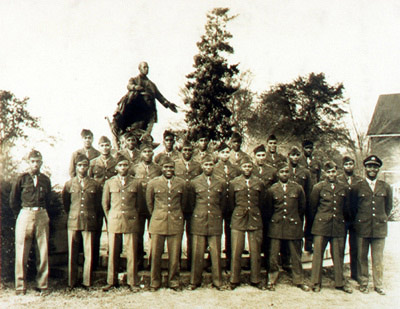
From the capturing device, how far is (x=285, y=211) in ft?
19.1

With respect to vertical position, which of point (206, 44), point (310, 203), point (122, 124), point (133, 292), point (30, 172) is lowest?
point (133, 292)

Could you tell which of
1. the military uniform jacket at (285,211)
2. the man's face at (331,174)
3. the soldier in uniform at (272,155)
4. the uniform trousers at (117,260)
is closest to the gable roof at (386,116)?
the soldier in uniform at (272,155)

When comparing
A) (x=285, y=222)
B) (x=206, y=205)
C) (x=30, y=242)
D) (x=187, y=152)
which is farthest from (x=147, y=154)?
(x=285, y=222)

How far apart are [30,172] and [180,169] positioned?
206 centimetres

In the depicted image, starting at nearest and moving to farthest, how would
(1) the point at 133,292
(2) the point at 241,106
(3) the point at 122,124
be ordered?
(1) the point at 133,292, (3) the point at 122,124, (2) the point at 241,106

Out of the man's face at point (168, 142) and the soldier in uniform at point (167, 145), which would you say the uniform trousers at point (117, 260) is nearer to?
the soldier in uniform at point (167, 145)

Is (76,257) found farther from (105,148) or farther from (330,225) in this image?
(330,225)

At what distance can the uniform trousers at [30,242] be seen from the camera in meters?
5.26

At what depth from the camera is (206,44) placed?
23203 millimetres

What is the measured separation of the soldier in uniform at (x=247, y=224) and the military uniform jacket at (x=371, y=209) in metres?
1.38

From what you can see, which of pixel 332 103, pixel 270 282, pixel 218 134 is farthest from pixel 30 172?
pixel 332 103

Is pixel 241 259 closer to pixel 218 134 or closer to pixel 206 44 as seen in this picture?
pixel 218 134

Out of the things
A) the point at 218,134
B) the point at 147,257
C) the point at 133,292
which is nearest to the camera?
the point at 133,292

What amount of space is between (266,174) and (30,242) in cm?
338
